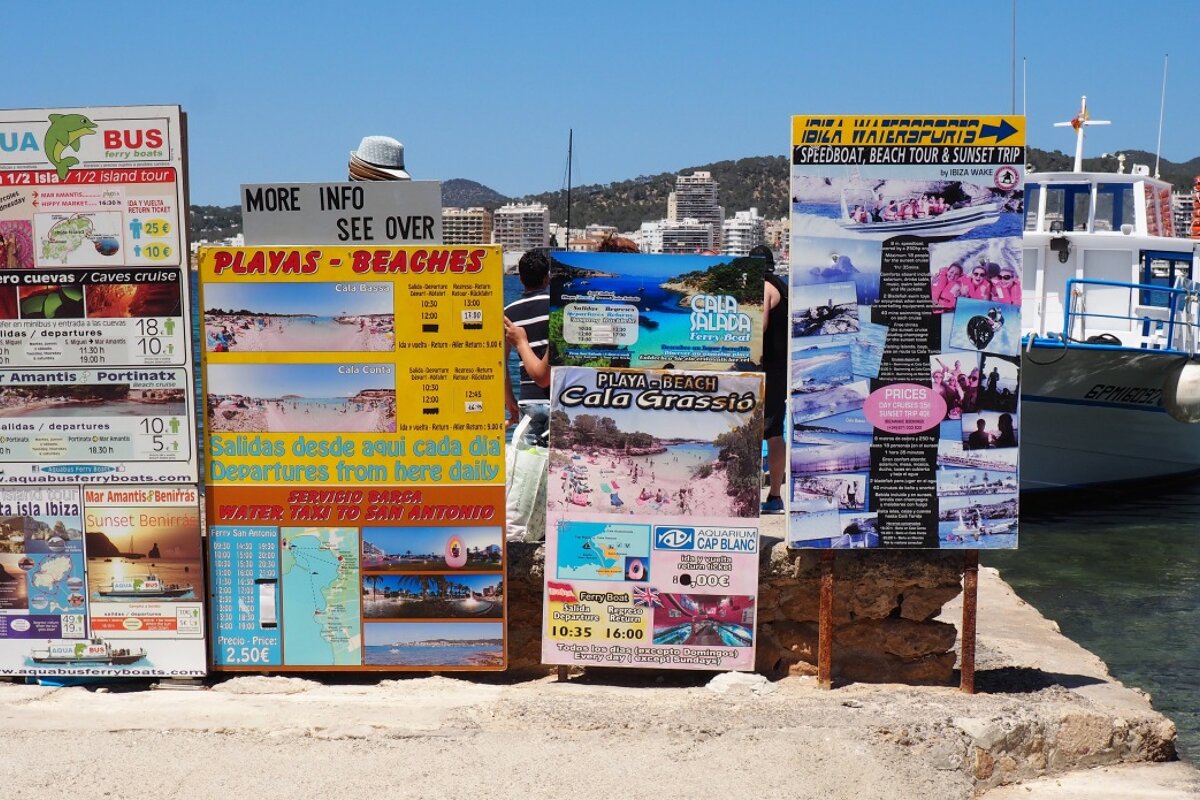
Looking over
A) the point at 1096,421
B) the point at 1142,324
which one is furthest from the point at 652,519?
the point at 1096,421

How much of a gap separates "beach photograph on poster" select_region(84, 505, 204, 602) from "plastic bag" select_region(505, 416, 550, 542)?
148 centimetres

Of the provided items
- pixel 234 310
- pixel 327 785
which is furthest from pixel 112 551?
pixel 327 785

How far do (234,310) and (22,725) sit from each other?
1.95 meters

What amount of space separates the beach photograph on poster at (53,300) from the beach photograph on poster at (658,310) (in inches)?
83.9

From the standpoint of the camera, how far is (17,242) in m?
5.60

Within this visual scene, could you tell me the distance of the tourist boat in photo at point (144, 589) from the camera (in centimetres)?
577

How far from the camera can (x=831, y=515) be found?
5664mm

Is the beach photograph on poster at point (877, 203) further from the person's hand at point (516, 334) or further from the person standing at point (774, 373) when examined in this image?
the person's hand at point (516, 334)

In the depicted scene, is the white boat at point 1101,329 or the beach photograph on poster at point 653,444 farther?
the white boat at point 1101,329

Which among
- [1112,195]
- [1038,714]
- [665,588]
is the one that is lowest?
[1038,714]

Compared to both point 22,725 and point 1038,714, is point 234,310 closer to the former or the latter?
point 22,725

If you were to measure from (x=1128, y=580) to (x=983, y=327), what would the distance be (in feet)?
32.2

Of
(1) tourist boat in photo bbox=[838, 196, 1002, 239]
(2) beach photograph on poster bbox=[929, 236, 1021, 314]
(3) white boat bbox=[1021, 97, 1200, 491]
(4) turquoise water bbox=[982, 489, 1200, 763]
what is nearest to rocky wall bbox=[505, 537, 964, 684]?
(2) beach photograph on poster bbox=[929, 236, 1021, 314]

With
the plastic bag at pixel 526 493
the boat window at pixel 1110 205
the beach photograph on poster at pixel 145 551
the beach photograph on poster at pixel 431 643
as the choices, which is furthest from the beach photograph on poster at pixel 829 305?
the boat window at pixel 1110 205
